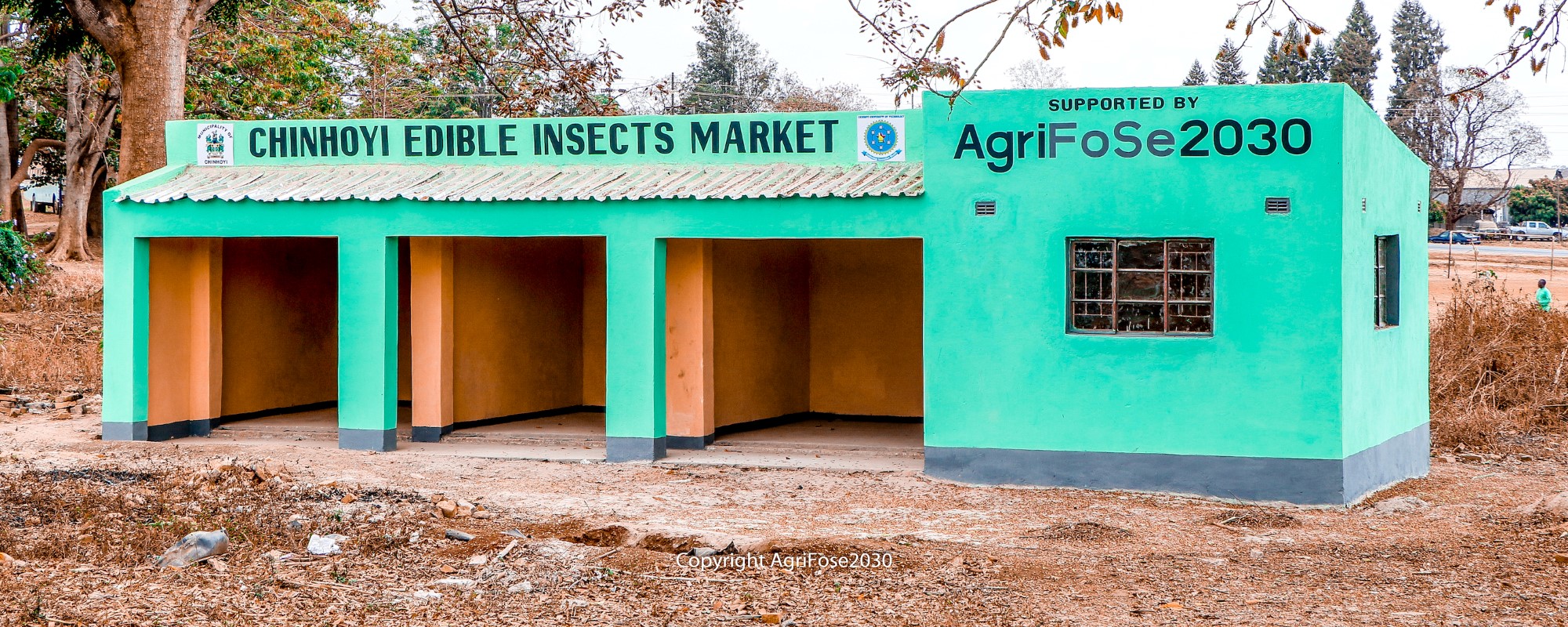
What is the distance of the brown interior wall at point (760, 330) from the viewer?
13867mm

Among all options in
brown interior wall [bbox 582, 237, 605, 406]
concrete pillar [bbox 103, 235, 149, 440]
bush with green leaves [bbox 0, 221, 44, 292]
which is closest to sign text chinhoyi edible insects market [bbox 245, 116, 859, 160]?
concrete pillar [bbox 103, 235, 149, 440]

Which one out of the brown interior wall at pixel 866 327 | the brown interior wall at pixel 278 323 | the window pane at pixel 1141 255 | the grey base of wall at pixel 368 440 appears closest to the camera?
the window pane at pixel 1141 255

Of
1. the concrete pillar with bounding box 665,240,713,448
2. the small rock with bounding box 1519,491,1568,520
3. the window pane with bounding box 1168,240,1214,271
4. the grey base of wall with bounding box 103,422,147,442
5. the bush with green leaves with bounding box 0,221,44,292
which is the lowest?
the small rock with bounding box 1519,491,1568,520

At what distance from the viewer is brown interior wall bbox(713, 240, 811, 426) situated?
13.9 meters

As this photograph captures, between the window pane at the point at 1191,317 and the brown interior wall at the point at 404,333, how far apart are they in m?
8.77

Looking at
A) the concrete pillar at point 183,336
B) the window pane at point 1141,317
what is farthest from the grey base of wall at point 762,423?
the concrete pillar at point 183,336

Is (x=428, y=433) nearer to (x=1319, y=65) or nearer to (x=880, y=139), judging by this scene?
(x=880, y=139)

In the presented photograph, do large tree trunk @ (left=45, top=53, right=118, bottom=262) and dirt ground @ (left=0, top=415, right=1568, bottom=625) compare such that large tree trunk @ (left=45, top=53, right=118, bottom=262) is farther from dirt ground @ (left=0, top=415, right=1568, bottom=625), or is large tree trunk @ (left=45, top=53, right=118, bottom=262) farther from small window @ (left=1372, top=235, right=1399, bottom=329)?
small window @ (left=1372, top=235, right=1399, bottom=329)

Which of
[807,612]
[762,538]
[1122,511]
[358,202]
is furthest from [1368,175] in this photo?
[358,202]

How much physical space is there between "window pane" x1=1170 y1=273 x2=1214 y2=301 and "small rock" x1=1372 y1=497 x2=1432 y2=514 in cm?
214

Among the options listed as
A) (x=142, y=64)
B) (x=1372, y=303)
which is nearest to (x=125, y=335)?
(x=142, y=64)

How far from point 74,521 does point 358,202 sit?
4460 millimetres

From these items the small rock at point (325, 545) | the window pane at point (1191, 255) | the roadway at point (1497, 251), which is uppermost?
the roadway at point (1497, 251)

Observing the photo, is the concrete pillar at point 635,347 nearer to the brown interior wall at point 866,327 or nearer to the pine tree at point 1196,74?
the brown interior wall at point 866,327
